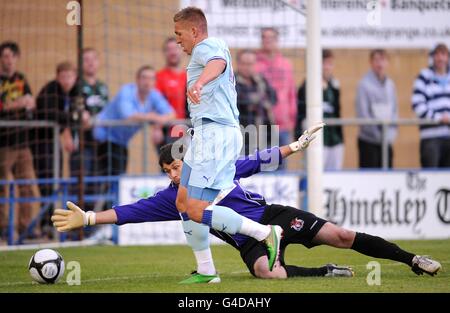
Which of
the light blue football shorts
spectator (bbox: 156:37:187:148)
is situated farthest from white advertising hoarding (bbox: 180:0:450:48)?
the light blue football shorts

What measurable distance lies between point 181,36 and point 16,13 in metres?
Result: 9.06

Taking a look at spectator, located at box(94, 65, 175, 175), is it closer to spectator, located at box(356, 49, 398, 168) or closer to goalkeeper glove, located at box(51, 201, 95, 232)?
spectator, located at box(356, 49, 398, 168)

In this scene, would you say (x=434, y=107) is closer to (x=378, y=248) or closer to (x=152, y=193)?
(x=152, y=193)

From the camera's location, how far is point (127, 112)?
16391 mm

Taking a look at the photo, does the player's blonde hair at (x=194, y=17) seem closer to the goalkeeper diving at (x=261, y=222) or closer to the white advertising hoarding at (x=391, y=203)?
the goalkeeper diving at (x=261, y=222)

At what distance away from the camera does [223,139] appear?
880 cm

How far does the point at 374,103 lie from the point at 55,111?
541 cm

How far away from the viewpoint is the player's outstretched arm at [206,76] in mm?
8258

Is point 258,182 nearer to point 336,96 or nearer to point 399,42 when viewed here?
point 336,96

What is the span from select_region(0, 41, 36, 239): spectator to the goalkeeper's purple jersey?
6.51 m

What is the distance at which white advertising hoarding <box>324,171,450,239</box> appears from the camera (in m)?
15.8

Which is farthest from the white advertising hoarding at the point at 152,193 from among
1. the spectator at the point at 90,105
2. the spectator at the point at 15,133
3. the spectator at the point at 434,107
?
the spectator at the point at 434,107

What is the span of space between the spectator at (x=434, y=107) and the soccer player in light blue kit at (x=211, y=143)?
8854 mm
